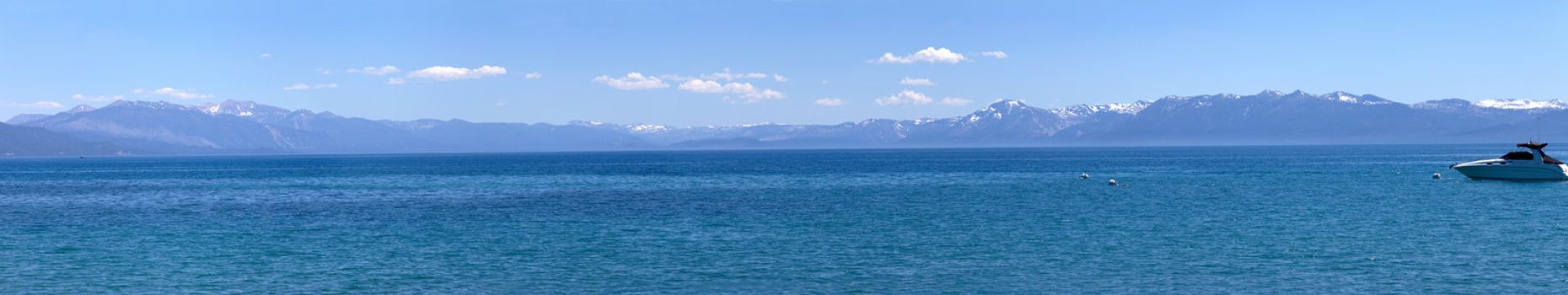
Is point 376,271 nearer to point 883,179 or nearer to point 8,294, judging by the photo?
point 8,294

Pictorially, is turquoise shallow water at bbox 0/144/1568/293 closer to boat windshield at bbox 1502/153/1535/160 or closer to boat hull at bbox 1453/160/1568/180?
boat hull at bbox 1453/160/1568/180

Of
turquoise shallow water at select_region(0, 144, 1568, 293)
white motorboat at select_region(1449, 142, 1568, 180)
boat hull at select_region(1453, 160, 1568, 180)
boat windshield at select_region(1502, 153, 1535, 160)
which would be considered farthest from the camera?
boat windshield at select_region(1502, 153, 1535, 160)

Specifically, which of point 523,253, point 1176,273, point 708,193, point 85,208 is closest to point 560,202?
point 708,193

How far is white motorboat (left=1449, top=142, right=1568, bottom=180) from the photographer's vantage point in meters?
112

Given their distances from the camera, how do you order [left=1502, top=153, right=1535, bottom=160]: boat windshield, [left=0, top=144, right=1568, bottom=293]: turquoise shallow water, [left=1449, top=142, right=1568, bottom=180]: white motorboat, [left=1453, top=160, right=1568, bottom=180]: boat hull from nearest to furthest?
[left=0, top=144, right=1568, bottom=293]: turquoise shallow water < [left=1453, top=160, right=1568, bottom=180]: boat hull < [left=1449, top=142, right=1568, bottom=180]: white motorboat < [left=1502, top=153, right=1535, bottom=160]: boat windshield

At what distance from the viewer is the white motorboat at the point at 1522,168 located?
112 meters

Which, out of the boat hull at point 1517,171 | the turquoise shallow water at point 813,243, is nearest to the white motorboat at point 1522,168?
the boat hull at point 1517,171

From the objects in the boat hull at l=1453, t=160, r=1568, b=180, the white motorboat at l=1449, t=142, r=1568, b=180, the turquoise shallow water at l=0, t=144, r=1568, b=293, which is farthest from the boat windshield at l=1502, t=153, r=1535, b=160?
the turquoise shallow water at l=0, t=144, r=1568, b=293

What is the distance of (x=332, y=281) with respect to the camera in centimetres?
4272

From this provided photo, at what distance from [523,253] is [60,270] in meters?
17.0

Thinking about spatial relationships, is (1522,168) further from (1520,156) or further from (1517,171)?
(1520,156)

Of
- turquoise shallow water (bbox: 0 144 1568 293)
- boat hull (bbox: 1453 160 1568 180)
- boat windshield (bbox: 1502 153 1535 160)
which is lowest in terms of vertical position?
turquoise shallow water (bbox: 0 144 1568 293)

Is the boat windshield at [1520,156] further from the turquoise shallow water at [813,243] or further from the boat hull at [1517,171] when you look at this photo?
the turquoise shallow water at [813,243]

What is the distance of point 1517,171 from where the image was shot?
114 m
